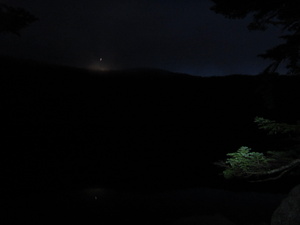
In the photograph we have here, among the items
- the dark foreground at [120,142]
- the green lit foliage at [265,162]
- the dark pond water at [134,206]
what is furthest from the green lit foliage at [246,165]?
the dark pond water at [134,206]

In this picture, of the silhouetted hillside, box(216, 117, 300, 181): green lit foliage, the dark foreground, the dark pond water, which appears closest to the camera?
box(216, 117, 300, 181): green lit foliage

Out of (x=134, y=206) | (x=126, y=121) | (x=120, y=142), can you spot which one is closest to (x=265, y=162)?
(x=134, y=206)

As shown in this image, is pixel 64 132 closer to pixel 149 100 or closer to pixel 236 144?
pixel 236 144

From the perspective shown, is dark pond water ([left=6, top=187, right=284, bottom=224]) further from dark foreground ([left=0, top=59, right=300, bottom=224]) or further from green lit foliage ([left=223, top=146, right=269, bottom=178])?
green lit foliage ([left=223, top=146, right=269, bottom=178])

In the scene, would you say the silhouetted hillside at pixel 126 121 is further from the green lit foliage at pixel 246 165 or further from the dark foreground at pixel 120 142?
the green lit foliage at pixel 246 165

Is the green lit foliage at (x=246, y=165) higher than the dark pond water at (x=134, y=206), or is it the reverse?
the green lit foliage at (x=246, y=165)

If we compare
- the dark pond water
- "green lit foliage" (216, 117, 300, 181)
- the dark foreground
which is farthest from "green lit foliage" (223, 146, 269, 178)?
the dark pond water

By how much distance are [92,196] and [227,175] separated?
19511 mm

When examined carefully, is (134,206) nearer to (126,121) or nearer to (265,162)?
(265,162)

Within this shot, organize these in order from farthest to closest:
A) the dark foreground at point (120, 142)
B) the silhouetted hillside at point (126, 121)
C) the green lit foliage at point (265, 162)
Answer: the silhouetted hillside at point (126, 121) → the dark foreground at point (120, 142) → the green lit foliage at point (265, 162)

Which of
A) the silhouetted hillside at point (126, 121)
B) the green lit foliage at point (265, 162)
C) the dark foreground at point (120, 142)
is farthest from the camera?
the silhouetted hillside at point (126, 121)

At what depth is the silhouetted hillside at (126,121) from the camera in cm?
3153

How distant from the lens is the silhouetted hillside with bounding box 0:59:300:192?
103 ft

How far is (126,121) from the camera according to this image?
310 ft
